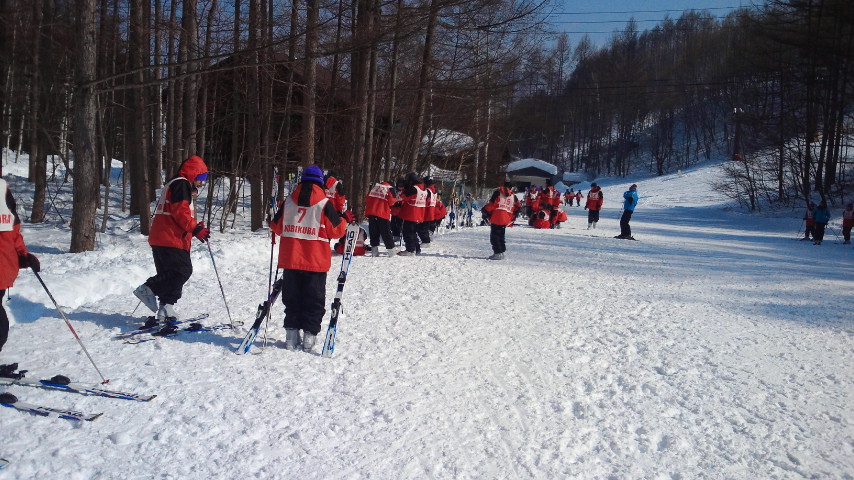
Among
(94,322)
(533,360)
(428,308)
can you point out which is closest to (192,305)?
(94,322)

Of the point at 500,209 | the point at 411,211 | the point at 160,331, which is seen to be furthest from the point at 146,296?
the point at 500,209

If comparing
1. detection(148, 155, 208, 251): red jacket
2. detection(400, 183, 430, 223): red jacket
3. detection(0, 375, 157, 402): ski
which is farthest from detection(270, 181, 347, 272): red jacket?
detection(400, 183, 430, 223): red jacket

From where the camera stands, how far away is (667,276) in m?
11.4

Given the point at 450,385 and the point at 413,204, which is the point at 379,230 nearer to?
the point at 413,204

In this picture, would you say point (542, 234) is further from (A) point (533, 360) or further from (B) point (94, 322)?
(B) point (94, 322)

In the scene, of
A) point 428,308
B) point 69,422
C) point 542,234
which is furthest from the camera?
point 542,234

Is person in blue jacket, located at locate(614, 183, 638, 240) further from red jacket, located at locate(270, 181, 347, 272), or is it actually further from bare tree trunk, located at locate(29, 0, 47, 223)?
bare tree trunk, located at locate(29, 0, 47, 223)

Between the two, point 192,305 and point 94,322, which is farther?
point 192,305

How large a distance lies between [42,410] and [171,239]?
7.66 ft

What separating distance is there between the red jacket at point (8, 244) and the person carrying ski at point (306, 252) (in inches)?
80.7

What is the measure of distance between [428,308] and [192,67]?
1062 cm

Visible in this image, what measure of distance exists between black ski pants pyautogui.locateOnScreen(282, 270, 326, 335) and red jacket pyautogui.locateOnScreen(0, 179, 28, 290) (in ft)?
6.89

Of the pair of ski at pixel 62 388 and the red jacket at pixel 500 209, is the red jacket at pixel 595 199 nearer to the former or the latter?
the red jacket at pixel 500 209

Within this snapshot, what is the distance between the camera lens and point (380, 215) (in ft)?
40.5
